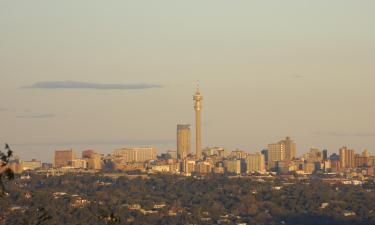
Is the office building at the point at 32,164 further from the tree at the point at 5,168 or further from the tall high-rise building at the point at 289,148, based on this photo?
the tree at the point at 5,168

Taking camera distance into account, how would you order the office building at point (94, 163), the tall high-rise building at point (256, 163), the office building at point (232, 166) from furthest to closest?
the tall high-rise building at point (256, 163), the office building at point (232, 166), the office building at point (94, 163)

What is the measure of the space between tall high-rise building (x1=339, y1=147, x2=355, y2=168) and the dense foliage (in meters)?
39.4

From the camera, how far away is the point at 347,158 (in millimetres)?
187875

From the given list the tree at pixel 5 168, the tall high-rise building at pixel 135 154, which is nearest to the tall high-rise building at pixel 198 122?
the tall high-rise building at pixel 135 154

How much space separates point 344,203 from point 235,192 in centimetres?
1366

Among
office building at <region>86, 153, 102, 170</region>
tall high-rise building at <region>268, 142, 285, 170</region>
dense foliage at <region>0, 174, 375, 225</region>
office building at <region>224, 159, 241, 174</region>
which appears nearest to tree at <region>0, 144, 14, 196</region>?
dense foliage at <region>0, 174, 375, 225</region>

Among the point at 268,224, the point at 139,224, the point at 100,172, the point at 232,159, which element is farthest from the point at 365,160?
the point at 139,224

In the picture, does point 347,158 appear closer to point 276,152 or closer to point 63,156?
point 276,152

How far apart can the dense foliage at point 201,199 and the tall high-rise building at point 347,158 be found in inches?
1550

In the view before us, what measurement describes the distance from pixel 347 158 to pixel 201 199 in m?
61.6

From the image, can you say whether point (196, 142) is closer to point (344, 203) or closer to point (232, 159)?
point (232, 159)

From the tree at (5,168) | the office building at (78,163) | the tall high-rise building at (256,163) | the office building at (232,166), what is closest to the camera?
the tree at (5,168)

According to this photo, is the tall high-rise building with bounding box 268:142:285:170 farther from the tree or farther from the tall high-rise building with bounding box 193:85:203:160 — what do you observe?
the tree

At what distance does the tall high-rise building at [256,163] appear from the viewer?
18412 cm
